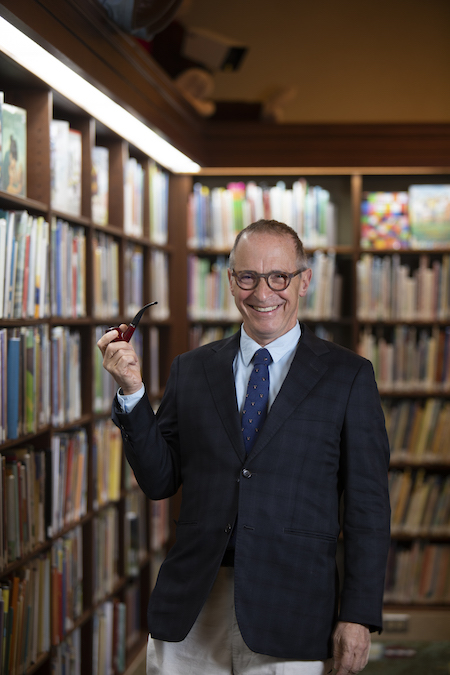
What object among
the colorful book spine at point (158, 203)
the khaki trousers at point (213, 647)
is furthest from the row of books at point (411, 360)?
the khaki trousers at point (213, 647)

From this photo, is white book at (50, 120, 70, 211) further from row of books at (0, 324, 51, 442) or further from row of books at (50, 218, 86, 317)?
row of books at (0, 324, 51, 442)

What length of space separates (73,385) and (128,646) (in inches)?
55.9

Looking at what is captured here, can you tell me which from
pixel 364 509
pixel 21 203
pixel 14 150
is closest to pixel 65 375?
pixel 21 203

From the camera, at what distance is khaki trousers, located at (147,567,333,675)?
1.55 meters

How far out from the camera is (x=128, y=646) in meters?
3.21

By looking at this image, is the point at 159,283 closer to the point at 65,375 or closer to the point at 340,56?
the point at 65,375

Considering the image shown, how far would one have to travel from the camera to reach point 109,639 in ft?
9.36

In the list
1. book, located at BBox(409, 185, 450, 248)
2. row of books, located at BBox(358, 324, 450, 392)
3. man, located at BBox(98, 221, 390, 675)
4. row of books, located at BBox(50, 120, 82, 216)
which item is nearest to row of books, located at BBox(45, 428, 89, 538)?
man, located at BBox(98, 221, 390, 675)

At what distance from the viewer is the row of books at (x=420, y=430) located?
3.77 m

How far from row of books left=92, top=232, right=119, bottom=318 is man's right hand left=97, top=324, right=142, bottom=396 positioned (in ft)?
3.89

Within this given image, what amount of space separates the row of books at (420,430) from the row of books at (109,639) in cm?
A: 168

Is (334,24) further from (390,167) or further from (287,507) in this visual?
(287,507)

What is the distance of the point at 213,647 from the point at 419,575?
2.57 metres

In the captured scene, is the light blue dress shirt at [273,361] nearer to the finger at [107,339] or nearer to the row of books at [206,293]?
the finger at [107,339]
